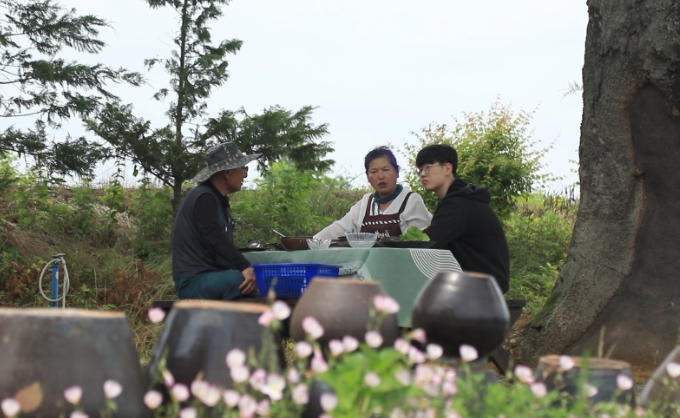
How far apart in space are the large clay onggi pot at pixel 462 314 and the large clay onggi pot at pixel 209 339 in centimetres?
60

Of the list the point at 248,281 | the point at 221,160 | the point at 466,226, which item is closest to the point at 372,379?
the point at 248,281

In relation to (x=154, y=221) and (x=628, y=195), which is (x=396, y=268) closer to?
(x=628, y=195)

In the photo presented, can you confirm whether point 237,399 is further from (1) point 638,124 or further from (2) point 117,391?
(1) point 638,124

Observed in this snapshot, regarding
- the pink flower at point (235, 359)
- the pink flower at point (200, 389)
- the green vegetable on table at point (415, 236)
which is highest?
the green vegetable on table at point (415, 236)

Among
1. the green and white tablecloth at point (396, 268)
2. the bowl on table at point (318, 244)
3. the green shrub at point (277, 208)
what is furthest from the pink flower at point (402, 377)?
the green shrub at point (277, 208)

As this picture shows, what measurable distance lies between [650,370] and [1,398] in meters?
4.65

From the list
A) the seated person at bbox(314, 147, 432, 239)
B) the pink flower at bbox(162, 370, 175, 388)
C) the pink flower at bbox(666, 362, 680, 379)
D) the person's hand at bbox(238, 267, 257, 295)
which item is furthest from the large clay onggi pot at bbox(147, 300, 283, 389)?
the seated person at bbox(314, 147, 432, 239)

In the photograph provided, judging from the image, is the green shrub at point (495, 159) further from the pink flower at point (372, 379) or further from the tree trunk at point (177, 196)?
the pink flower at point (372, 379)

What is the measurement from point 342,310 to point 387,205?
11.4ft

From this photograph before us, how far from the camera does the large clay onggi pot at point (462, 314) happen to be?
2.80 meters

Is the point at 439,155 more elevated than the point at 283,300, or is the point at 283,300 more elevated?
the point at 439,155

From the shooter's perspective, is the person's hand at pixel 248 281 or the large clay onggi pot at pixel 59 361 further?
the person's hand at pixel 248 281

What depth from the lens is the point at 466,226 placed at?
5559 mm

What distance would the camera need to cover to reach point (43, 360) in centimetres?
233
